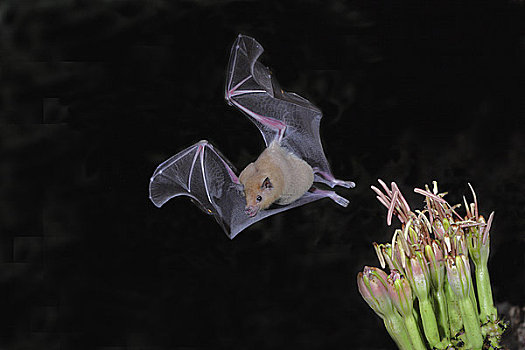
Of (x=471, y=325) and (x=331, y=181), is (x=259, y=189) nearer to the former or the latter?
(x=331, y=181)

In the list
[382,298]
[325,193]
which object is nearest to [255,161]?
[325,193]

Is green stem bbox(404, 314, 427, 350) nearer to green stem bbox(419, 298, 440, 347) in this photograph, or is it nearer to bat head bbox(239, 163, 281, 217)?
green stem bbox(419, 298, 440, 347)

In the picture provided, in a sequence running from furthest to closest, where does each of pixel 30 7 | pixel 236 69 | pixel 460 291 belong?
pixel 30 7 < pixel 236 69 < pixel 460 291

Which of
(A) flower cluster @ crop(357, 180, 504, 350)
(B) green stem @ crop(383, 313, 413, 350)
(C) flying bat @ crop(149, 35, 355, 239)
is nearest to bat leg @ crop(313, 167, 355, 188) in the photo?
(C) flying bat @ crop(149, 35, 355, 239)

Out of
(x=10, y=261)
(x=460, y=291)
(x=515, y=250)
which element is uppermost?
(x=460, y=291)

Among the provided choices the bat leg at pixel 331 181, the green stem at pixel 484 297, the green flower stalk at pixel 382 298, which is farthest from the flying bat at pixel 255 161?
the green stem at pixel 484 297

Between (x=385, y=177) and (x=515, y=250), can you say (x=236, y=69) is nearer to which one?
(x=385, y=177)

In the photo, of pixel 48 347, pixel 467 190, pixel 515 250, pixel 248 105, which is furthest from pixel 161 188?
pixel 515 250

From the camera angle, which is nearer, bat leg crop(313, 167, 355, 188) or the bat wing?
the bat wing
